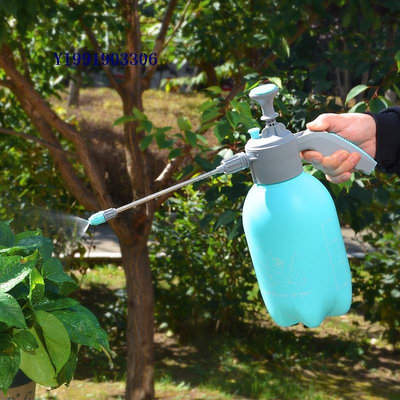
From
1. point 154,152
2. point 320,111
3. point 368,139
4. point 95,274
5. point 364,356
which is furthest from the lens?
point 154,152

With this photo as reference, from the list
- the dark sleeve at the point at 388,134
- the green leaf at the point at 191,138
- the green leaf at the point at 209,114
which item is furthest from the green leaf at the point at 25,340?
the green leaf at the point at 191,138

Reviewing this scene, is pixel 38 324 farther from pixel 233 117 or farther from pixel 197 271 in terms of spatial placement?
pixel 197 271

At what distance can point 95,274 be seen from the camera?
727 cm

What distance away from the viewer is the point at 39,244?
1.44 metres

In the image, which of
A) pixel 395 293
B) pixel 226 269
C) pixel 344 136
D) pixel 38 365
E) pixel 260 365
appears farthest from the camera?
pixel 226 269

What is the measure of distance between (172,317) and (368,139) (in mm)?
4185

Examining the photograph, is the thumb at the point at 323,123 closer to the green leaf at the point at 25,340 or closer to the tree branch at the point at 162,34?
the green leaf at the point at 25,340

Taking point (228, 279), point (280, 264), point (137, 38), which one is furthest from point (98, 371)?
point (280, 264)

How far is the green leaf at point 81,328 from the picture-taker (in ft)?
4.13

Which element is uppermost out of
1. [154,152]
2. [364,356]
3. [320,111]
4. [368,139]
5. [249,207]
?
[154,152]

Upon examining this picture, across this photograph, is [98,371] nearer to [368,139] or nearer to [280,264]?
[368,139]

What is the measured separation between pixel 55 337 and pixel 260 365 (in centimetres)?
424

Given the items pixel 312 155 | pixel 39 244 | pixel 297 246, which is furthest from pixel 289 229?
pixel 39 244

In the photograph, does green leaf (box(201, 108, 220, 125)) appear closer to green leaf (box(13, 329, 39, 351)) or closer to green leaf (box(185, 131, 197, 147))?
green leaf (box(185, 131, 197, 147))
